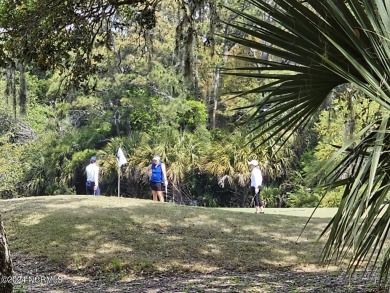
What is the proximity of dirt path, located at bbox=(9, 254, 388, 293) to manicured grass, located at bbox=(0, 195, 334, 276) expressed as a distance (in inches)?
13.9

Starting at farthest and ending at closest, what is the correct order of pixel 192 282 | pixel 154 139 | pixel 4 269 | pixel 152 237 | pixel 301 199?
pixel 154 139
pixel 301 199
pixel 152 237
pixel 192 282
pixel 4 269

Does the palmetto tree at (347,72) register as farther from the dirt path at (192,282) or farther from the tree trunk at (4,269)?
the dirt path at (192,282)

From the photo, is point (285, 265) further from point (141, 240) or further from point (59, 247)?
point (59, 247)

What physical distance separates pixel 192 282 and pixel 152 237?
99.7 inches

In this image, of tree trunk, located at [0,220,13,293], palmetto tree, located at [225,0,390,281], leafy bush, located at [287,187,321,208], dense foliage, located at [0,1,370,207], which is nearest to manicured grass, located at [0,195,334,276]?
tree trunk, located at [0,220,13,293]

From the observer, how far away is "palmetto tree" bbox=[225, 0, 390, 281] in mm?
2727

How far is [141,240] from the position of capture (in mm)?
8531

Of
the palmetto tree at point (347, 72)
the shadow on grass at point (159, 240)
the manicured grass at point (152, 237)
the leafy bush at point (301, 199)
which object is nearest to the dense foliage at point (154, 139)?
the leafy bush at point (301, 199)

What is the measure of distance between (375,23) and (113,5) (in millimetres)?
4648

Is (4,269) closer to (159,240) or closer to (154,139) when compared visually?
(159,240)

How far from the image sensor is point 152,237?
8750mm

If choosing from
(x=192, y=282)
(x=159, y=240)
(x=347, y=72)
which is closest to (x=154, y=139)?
(x=159, y=240)

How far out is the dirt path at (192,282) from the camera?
5609 mm

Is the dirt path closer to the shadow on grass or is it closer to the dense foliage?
the shadow on grass
